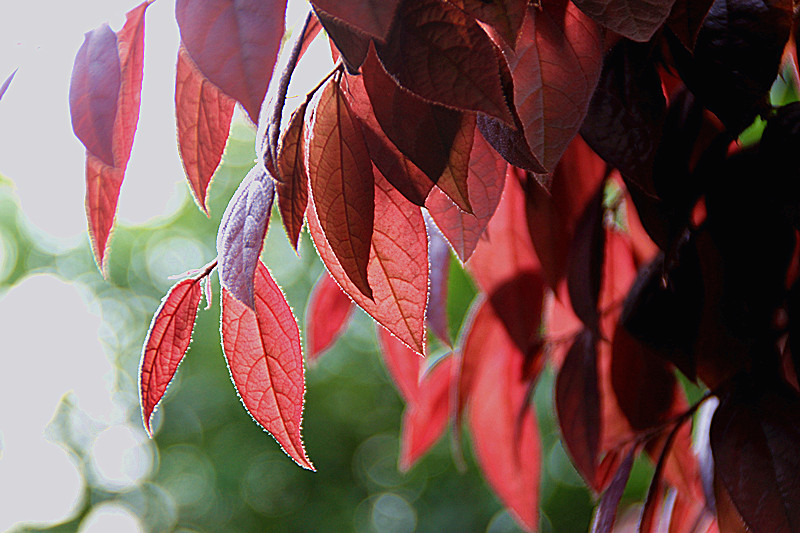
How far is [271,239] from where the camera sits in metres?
7.29

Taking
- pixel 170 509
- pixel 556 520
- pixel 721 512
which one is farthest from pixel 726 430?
pixel 170 509

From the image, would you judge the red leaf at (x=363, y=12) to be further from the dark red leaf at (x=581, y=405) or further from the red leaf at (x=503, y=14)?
the dark red leaf at (x=581, y=405)

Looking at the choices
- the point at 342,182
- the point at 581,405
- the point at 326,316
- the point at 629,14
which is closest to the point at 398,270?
the point at 342,182

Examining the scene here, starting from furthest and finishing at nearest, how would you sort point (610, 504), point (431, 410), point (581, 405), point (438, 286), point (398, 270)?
1. point (431, 410)
2. point (438, 286)
3. point (581, 405)
4. point (610, 504)
5. point (398, 270)

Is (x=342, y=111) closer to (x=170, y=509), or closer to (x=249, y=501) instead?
(x=249, y=501)

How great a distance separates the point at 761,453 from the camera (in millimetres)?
421

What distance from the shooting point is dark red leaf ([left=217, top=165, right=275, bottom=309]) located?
0.33m

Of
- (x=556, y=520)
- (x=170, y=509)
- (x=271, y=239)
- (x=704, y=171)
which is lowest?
(x=170, y=509)

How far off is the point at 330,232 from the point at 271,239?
7068 mm

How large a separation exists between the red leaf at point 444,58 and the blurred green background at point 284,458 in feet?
14.9

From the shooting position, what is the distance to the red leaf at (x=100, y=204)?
1.32ft

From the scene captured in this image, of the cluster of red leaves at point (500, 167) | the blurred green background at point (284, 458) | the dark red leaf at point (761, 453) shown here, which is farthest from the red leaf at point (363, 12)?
the blurred green background at point (284, 458)

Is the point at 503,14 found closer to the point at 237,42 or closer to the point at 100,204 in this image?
the point at 237,42

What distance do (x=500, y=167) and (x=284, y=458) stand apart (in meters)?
5.89
